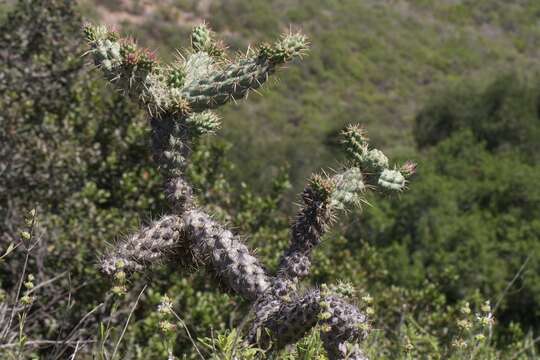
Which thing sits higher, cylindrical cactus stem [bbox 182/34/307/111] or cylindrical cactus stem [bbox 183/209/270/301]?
cylindrical cactus stem [bbox 182/34/307/111]

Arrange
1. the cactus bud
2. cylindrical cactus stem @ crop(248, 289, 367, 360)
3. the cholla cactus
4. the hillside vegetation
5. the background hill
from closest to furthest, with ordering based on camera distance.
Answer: cylindrical cactus stem @ crop(248, 289, 367, 360) → the cholla cactus → the cactus bud → the hillside vegetation → the background hill

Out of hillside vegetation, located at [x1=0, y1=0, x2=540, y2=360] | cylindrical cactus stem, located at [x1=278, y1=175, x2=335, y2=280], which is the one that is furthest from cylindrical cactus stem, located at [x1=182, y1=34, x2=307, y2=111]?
cylindrical cactus stem, located at [x1=278, y1=175, x2=335, y2=280]

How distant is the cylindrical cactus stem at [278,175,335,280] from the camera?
2650mm

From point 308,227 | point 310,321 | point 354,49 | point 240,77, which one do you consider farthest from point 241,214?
point 354,49

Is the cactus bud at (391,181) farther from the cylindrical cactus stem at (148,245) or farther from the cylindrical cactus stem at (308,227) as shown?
the cylindrical cactus stem at (148,245)

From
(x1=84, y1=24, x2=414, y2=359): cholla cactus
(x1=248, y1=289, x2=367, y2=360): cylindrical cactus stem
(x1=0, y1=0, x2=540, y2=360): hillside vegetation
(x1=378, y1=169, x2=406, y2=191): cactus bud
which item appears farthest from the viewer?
(x1=0, y1=0, x2=540, y2=360): hillside vegetation

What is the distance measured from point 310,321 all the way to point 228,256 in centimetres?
46

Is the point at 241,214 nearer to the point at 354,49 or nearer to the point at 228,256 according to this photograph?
the point at 228,256

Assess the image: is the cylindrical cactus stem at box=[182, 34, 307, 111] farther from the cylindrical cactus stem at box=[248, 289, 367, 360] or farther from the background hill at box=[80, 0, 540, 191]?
the background hill at box=[80, 0, 540, 191]

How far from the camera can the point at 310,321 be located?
237cm

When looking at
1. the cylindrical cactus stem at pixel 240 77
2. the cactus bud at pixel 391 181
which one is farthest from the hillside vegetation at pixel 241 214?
the cylindrical cactus stem at pixel 240 77

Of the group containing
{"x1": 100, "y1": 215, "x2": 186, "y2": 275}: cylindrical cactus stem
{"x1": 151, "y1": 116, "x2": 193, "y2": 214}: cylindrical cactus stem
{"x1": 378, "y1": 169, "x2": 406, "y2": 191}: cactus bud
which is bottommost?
{"x1": 100, "y1": 215, "x2": 186, "y2": 275}: cylindrical cactus stem

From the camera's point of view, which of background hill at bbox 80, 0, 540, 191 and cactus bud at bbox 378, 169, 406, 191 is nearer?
cactus bud at bbox 378, 169, 406, 191

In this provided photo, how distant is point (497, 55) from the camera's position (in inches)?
1517
